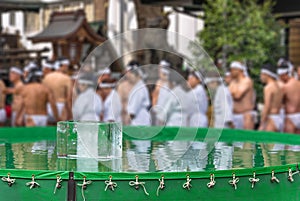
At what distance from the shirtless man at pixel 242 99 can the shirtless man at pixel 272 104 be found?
597 millimetres

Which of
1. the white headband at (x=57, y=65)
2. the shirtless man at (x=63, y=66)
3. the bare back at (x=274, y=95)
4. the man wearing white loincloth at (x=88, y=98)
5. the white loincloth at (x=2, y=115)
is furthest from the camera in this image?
the white headband at (x=57, y=65)

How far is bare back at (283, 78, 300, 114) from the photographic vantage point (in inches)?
415

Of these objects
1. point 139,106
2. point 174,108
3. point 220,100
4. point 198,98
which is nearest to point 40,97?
point 139,106

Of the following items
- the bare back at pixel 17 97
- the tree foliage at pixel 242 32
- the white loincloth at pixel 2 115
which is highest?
the tree foliage at pixel 242 32

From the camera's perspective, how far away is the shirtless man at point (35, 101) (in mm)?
10438

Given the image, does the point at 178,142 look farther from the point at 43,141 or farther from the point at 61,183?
the point at 61,183

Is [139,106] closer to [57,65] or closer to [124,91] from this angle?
[124,91]

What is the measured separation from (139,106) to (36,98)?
1.57m

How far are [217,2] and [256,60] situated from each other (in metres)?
1.34

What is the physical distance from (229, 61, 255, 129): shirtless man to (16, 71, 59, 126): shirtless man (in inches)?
111

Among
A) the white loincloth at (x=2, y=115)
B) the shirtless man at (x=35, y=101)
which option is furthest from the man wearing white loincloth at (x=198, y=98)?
the white loincloth at (x=2, y=115)

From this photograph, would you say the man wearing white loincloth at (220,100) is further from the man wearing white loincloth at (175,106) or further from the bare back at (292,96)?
the bare back at (292,96)

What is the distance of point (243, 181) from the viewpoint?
363 centimetres

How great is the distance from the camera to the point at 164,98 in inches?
423
